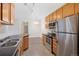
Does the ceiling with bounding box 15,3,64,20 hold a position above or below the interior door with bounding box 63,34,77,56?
above

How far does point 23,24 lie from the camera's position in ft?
23.4

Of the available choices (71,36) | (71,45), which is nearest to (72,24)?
(71,36)

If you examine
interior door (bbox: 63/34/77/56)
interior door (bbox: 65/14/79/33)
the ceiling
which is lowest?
interior door (bbox: 63/34/77/56)

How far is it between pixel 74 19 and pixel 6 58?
158 centimetres

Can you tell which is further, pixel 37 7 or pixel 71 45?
pixel 37 7

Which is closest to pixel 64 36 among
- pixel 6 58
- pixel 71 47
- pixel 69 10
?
pixel 71 47

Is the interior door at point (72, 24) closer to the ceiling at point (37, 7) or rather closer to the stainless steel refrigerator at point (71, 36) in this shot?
the stainless steel refrigerator at point (71, 36)

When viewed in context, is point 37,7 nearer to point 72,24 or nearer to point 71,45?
point 72,24

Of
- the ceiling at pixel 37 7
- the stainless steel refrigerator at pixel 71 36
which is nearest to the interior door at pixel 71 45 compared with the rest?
the stainless steel refrigerator at pixel 71 36

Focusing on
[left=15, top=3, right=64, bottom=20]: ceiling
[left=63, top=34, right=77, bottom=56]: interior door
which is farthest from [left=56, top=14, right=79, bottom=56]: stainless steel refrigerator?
[left=15, top=3, right=64, bottom=20]: ceiling

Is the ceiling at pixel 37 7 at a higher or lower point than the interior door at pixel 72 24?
higher

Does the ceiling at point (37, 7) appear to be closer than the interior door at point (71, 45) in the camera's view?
No

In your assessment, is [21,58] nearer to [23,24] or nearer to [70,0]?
[70,0]

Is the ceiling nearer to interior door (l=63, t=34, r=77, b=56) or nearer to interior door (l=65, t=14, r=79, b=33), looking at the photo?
interior door (l=65, t=14, r=79, b=33)
